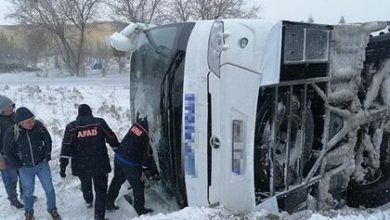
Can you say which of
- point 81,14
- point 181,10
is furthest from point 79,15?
point 181,10

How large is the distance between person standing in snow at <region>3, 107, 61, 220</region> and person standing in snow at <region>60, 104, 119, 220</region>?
0.33 meters

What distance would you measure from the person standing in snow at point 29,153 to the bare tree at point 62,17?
28.2 m

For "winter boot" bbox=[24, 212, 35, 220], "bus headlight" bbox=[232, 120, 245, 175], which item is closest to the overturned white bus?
"bus headlight" bbox=[232, 120, 245, 175]

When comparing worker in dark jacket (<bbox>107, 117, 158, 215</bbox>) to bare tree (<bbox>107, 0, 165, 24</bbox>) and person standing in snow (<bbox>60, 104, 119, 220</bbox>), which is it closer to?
person standing in snow (<bbox>60, 104, 119, 220</bbox>)

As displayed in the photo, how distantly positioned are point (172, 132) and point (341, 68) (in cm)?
178

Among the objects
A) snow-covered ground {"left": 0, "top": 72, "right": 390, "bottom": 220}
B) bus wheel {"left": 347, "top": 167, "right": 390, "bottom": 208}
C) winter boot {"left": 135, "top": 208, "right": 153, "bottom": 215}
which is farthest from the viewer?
winter boot {"left": 135, "top": 208, "right": 153, "bottom": 215}

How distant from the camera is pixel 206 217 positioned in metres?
3.74

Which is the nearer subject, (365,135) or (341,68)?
(341,68)

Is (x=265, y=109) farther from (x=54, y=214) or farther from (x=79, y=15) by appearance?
(x=79, y=15)

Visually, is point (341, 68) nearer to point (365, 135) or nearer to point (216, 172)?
point (365, 135)

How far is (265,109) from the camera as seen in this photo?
13.3ft

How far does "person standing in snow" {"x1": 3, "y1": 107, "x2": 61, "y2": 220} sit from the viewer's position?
5664 mm

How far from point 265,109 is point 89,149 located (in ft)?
8.11

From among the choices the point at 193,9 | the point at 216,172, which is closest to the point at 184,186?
the point at 216,172
